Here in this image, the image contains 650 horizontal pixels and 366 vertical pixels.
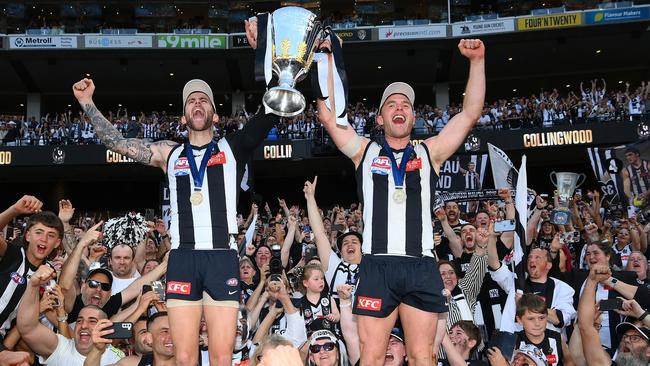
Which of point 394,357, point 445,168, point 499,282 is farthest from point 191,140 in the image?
point 445,168

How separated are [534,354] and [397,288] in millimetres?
1947

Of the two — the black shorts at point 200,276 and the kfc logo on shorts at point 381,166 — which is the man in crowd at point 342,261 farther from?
the kfc logo on shorts at point 381,166

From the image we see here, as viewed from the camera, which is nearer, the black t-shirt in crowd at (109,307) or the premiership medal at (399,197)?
the premiership medal at (399,197)

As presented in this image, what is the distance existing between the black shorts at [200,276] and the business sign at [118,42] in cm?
2953

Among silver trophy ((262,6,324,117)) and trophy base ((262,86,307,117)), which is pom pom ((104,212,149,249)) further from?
trophy base ((262,86,307,117))

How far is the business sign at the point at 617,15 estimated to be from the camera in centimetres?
3041

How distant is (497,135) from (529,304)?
21438 millimetres

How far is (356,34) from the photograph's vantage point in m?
32.7

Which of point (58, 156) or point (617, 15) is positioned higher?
point (617, 15)

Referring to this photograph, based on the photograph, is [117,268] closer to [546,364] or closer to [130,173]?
[546,364]

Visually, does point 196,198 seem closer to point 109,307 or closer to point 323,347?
point 323,347

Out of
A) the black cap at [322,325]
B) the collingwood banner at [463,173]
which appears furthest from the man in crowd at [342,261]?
the collingwood banner at [463,173]

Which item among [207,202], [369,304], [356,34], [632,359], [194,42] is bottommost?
[632,359]

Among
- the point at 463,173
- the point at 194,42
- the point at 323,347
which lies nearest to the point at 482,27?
the point at 194,42
